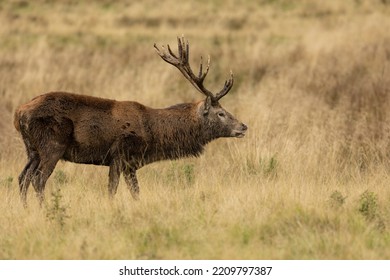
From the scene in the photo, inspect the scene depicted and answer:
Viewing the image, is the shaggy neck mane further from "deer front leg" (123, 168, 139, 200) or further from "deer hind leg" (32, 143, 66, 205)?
"deer hind leg" (32, 143, 66, 205)

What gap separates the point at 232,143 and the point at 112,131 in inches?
114

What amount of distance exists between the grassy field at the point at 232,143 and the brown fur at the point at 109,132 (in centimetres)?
29

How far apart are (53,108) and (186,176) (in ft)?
5.84

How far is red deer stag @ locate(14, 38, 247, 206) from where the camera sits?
29.7 feet

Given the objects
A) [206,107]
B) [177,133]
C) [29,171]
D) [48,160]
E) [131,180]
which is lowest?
[131,180]

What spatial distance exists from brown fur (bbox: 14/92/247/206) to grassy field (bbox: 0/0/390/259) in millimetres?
290

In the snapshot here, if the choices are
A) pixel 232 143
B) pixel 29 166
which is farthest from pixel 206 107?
pixel 29 166

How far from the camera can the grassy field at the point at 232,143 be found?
7129mm

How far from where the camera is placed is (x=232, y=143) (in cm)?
1191

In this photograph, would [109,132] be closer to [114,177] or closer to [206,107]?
[114,177]

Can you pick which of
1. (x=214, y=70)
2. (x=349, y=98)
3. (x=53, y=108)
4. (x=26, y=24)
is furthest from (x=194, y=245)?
(x=26, y=24)

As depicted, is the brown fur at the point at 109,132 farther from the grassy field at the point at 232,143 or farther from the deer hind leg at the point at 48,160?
the grassy field at the point at 232,143

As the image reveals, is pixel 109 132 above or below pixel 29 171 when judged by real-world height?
above

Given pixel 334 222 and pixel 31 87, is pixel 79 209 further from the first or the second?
pixel 31 87
